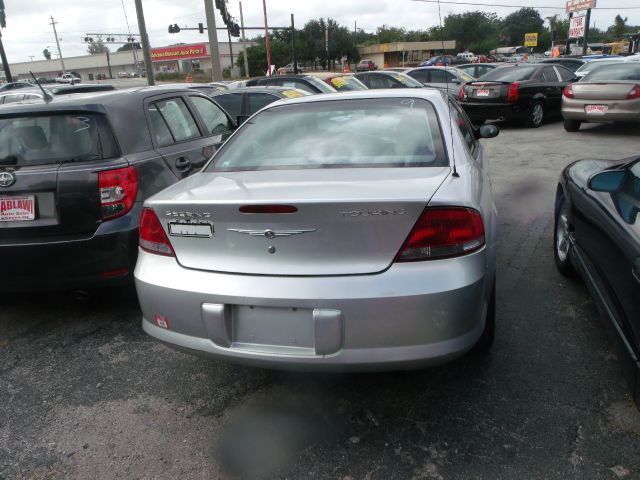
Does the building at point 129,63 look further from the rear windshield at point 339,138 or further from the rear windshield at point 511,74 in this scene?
the rear windshield at point 339,138

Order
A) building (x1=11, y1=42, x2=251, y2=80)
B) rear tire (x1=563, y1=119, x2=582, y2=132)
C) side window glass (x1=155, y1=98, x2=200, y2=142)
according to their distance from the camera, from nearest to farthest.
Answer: side window glass (x1=155, y1=98, x2=200, y2=142) < rear tire (x1=563, y1=119, x2=582, y2=132) < building (x1=11, y1=42, x2=251, y2=80)

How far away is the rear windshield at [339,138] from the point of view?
282 cm

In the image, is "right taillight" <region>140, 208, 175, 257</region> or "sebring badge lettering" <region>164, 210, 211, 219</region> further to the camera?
"right taillight" <region>140, 208, 175, 257</region>

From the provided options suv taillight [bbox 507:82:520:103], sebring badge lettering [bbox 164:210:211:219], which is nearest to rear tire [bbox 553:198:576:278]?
sebring badge lettering [bbox 164:210:211:219]

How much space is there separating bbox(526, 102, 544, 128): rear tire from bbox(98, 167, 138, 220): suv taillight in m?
11.0

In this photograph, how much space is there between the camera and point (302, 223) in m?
2.21

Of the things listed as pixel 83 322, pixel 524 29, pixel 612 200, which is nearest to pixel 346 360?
pixel 612 200

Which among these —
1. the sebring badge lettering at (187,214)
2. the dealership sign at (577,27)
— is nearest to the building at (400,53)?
the dealership sign at (577,27)

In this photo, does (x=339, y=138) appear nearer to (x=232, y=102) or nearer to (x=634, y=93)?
(x=232, y=102)

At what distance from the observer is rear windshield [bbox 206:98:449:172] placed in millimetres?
2820

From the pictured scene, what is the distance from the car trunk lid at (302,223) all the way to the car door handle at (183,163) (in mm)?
1627

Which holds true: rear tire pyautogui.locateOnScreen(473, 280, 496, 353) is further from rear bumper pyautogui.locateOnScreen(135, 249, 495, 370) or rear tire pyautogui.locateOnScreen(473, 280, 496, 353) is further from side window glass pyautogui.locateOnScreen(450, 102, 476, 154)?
side window glass pyautogui.locateOnScreen(450, 102, 476, 154)

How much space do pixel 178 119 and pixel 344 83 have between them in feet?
29.8

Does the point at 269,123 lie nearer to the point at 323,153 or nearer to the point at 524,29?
the point at 323,153
